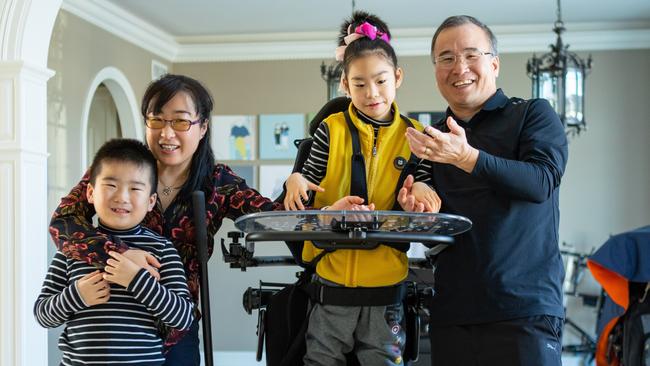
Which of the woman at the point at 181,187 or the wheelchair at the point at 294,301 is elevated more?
the woman at the point at 181,187

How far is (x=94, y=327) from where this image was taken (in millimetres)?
1564

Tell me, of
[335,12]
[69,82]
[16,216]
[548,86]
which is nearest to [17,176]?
[16,216]

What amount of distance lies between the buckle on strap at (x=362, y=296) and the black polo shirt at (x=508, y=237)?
10 cm

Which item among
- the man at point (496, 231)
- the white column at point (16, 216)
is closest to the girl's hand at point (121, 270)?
the man at point (496, 231)

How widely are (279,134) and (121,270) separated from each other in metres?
5.92

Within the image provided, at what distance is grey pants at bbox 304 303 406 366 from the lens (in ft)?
5.30

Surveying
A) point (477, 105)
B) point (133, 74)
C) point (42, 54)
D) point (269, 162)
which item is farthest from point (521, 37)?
point (477, 105)

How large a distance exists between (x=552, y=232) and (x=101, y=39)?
5217mm

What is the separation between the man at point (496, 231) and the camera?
5.07ft

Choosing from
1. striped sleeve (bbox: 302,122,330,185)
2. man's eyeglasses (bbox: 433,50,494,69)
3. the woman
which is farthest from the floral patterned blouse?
man's eyeglasses (bbox: 433,50,494,69)

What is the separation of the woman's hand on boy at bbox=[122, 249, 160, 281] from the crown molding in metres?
5.15

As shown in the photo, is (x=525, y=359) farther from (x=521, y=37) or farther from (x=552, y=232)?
(x=521, y=37)

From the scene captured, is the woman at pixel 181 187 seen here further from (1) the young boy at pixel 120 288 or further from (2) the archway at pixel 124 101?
(2) the archway at pixel 124 101

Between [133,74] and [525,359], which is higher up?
[133,74]
